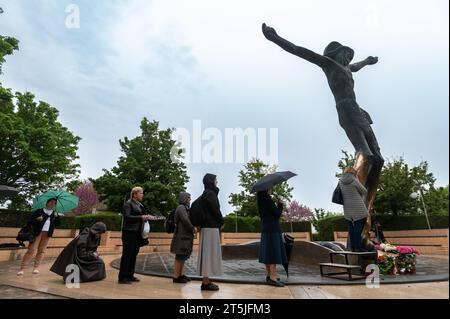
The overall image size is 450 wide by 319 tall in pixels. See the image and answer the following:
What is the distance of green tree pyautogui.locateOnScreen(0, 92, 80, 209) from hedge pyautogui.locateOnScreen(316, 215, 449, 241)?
16793 millimetres

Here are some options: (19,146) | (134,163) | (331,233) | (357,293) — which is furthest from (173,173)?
(357,293)

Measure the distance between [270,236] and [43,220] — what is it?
15.3ft

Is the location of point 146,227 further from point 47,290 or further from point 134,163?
point 134,163

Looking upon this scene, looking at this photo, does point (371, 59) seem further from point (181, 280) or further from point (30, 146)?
point (30, 146)

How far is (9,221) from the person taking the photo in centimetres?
1199

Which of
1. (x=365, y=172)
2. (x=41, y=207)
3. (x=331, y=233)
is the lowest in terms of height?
(x=331, y=233)

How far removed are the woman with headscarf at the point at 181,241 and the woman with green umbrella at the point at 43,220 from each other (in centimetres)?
295

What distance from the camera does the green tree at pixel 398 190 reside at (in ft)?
64.4

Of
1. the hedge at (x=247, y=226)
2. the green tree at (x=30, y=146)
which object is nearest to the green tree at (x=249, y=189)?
the hedge at (x=247, y=226)

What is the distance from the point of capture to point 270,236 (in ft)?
16.7

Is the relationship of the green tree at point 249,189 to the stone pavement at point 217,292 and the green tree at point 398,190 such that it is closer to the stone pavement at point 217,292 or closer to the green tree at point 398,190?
the green tree at point 398,190

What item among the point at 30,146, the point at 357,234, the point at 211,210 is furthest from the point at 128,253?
the point at 30,146

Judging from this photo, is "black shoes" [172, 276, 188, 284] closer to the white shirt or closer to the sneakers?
the sneakers
